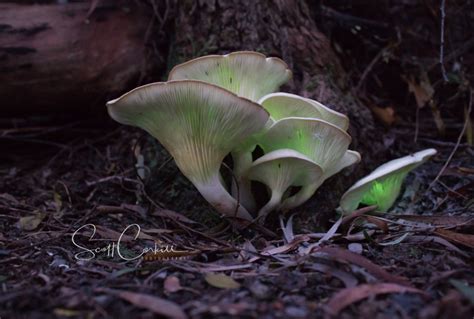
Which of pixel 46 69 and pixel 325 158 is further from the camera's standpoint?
pixel 46 69

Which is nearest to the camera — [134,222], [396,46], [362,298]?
[362,298]

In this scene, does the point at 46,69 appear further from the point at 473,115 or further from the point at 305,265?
the point at 473,115

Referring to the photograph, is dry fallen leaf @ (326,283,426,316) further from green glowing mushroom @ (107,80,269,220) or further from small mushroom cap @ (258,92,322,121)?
Answer: small mushroom cap @ (258,92,322,121)

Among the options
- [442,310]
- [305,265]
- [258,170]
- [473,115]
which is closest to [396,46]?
[473,115]

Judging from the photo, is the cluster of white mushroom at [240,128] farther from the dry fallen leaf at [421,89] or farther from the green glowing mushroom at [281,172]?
the dry fallen leaf at [421,89]

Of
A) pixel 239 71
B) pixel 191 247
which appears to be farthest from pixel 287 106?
pixel 191 247

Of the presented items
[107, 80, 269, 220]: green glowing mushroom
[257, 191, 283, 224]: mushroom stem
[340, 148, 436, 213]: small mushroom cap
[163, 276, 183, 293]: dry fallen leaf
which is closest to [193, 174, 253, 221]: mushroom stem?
[107, 80, 269, 220]: green glowing mushroom

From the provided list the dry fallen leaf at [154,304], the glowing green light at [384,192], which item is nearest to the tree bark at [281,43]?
the glowing green light at [384,192]
